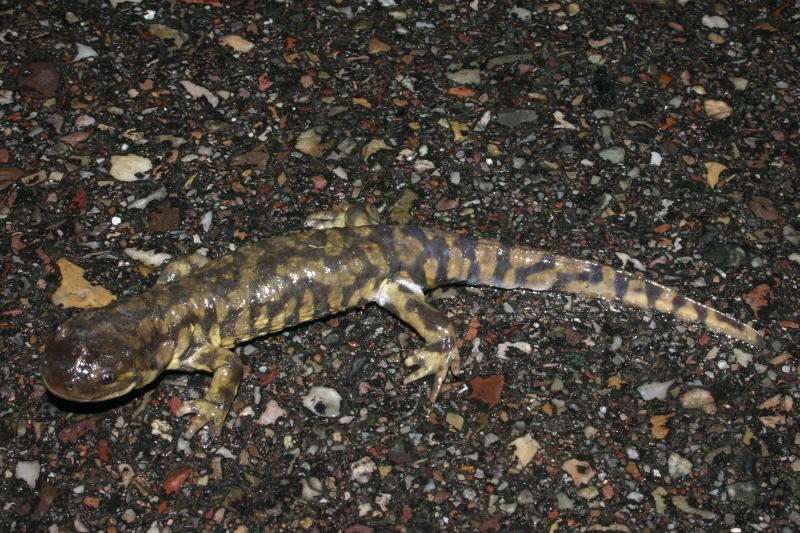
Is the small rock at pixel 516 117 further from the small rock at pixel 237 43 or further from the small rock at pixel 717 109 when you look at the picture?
the small rock at pixel 237 43

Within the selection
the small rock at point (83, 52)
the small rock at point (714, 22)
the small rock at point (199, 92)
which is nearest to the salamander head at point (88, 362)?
the small rock at point (199, 92)

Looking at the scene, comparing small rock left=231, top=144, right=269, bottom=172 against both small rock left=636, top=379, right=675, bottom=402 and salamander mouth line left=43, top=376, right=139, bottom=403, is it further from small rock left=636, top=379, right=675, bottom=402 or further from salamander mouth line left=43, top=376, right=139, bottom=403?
small rock left=636, top=379, right=675, bottom=402

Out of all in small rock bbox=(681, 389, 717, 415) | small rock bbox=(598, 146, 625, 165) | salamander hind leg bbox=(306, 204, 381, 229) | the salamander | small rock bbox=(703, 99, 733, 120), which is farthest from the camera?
small rock bbox=(703, 99, 733, 120)

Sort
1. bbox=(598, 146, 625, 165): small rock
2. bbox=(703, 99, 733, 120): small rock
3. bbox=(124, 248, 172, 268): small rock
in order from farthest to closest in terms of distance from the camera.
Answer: bbox=(703, 99, 733, 120): small rock
bbox=(598, 146, 625, 165): small rock
bbox=(124, 248, 172, 268): small rock

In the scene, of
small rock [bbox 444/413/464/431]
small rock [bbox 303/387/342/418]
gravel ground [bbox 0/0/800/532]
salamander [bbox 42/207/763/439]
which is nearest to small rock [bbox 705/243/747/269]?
gravel ground [bbox 0/0/800/532]

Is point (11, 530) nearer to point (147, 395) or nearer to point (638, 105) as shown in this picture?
point (147, 395)

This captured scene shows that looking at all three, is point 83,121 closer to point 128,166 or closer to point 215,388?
point 128,166

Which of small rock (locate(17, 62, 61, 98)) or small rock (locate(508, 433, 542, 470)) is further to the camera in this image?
small rock (locate(17, 62, 61, 98))
